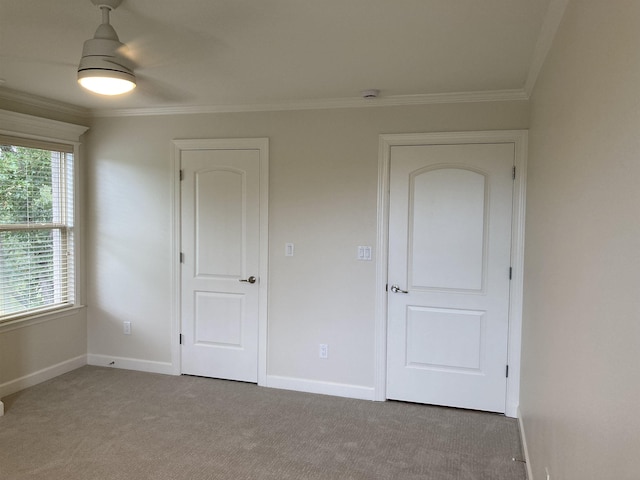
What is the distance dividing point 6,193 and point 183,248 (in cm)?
141

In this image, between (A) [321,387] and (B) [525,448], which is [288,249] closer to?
(A) [321,387]

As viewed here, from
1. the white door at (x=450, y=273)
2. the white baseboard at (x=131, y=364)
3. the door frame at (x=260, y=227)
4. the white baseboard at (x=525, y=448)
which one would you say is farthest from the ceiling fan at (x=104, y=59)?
the white baseboard at (x=525, y=448)

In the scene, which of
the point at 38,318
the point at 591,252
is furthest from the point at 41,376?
the point at 591,252

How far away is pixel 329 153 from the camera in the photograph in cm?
386

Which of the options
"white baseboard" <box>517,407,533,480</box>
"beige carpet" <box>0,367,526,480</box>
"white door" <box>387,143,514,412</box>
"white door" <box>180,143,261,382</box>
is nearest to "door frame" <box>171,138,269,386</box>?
"white door" <box>180,143,261,382</box>

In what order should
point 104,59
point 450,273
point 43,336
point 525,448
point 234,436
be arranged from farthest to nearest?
point 43,336, point 450,273, point 234,436, point 525,448, point 104,59

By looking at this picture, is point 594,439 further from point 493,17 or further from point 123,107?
point 123,107

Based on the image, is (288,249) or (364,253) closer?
(364,253)

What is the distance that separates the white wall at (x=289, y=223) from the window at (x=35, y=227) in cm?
26

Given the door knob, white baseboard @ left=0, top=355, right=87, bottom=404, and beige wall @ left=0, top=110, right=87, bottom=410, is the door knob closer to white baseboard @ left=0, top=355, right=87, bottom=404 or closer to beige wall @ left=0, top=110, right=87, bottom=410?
beige wall @ left=0, top=110, right=87, bottom=410

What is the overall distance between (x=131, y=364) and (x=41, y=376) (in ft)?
2.37

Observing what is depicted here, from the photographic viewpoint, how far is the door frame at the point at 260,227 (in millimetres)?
4020

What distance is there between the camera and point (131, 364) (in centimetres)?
450

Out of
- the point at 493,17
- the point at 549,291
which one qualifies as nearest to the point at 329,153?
the point at 493,17
